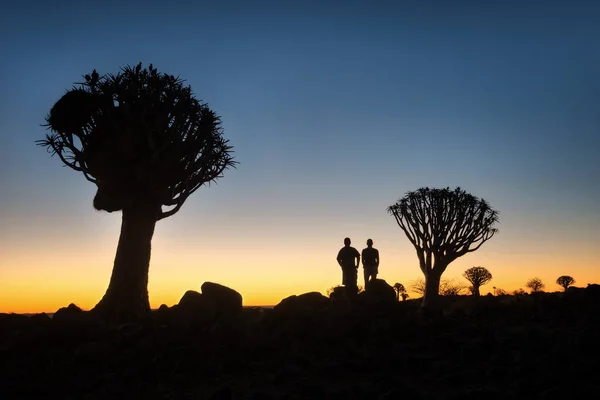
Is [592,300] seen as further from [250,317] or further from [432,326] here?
[250,317]

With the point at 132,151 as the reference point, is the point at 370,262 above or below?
below

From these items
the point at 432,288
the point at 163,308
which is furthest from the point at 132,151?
the point at 432,288

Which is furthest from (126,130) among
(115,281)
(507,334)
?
(507,334)

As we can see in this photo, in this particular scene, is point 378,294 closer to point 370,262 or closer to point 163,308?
point 370,262

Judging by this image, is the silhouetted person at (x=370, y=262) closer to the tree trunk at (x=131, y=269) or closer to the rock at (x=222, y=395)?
the tree trunk at (x=131, y=269)

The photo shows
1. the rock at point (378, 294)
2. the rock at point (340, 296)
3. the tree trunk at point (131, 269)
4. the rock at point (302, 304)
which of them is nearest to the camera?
the rock at point (302, 304)

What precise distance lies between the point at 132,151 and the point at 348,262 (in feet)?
25.5

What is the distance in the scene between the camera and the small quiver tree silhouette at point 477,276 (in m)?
39.8

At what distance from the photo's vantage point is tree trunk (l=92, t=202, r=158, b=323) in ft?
53.9

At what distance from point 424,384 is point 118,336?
6.87 m

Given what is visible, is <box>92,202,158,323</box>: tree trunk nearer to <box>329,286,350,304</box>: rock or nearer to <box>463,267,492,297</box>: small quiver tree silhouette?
<box>329,286,350,304</box>: rock

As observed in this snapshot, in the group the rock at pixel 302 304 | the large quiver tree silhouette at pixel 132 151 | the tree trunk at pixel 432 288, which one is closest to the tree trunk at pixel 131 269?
the large quiver tree silhouette at pixel 132 151

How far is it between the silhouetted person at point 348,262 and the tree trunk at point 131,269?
6199 millimetres

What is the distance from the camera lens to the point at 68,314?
1400 centimetres
